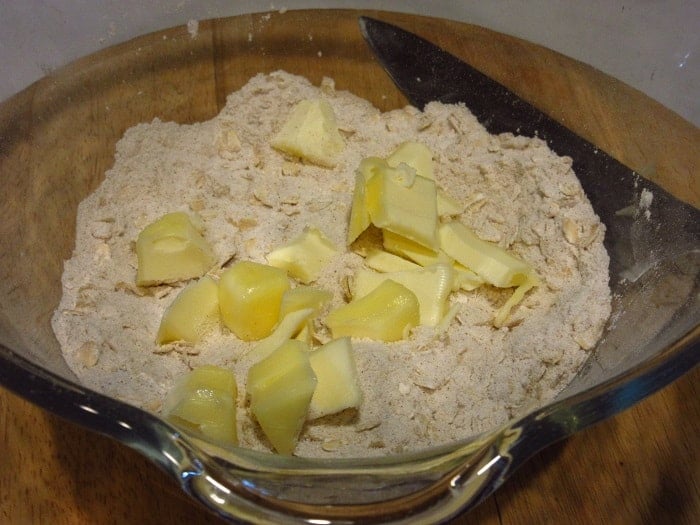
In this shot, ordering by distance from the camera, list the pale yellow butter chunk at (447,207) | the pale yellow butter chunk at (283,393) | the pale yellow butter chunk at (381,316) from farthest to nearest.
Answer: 1. the pale yellow butter chunk at (447,207)
2. the pale yellow butter chunk at (381,316)
3. the pale yellow butter chunk at (283,393)

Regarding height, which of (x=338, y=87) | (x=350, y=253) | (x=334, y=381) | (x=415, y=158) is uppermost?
(x=338, y=87)

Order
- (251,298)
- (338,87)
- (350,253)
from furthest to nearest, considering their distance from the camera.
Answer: (338,87) → (350,253) → (251,298)

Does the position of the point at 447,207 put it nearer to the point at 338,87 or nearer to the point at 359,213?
the point at 359,213

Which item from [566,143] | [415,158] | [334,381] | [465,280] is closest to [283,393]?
[334,381]

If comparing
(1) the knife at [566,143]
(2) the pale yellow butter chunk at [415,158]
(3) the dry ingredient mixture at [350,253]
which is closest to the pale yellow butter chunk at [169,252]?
(3) the dry ingredient mixture at [350,253]

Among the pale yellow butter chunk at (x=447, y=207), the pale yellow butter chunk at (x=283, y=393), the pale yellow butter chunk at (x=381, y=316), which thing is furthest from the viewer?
the pale yellow butter chunk at (x=447, y=207)

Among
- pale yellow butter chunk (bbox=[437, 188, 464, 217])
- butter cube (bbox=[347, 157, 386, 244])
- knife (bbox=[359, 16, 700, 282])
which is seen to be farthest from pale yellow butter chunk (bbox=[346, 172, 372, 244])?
knife (bbox=[359, 16, 700, 282])

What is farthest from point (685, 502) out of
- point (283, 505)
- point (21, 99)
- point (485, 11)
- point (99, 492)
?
point (21, 99)

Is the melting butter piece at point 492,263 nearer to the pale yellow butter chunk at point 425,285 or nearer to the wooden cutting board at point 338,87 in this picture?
the pale yellow butter chunk at point 425,285
